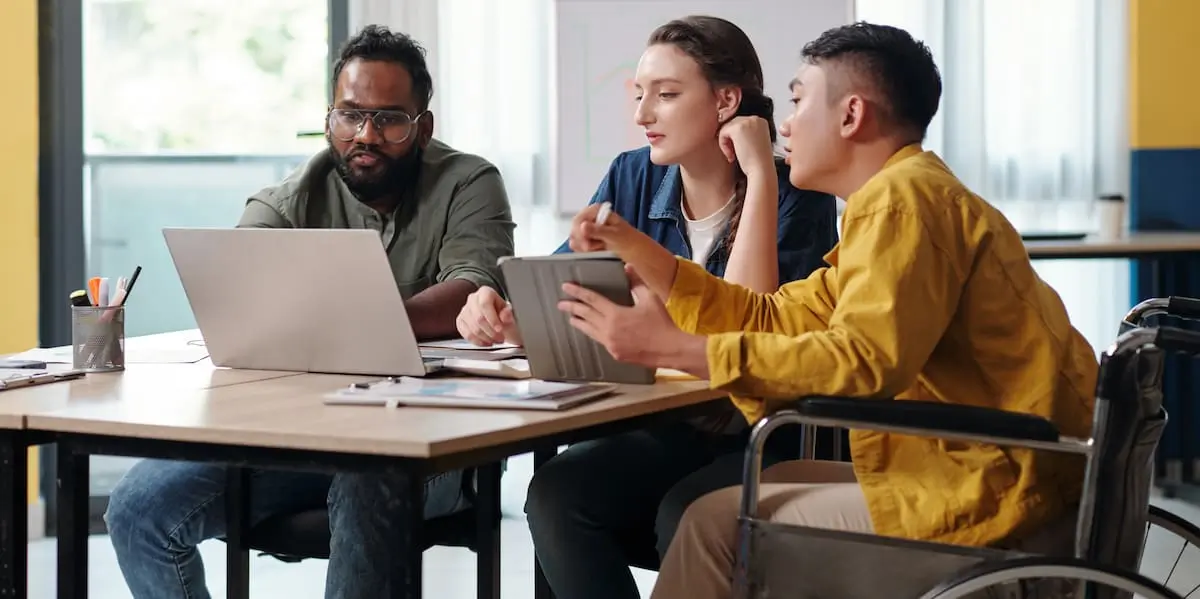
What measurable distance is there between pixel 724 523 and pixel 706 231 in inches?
31.8

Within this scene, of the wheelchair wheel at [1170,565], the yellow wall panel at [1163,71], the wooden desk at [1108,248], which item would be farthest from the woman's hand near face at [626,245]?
the yellow wall panel at [1163,71]

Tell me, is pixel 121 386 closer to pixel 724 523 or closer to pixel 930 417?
pixel 724 523

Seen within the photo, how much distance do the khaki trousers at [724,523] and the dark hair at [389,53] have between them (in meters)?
1.23

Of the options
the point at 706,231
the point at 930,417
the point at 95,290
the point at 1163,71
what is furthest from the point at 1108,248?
the point at 95,290

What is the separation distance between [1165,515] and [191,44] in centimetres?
345

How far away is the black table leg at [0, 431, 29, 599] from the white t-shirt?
1189 mm

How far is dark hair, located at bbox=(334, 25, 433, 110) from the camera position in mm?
2711

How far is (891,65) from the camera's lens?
6.16ft

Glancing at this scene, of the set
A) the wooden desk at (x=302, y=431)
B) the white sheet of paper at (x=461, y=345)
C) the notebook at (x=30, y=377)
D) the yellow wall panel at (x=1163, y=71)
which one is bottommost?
the wooden desk at (x=302, y=431)

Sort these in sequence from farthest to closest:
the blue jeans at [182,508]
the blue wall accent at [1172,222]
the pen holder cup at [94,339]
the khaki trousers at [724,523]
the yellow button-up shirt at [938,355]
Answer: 1. the blue wall accent at [1172,222]
2. the blue jeans at [182,508]
3. the pen holder cup at [94,339]
4. the khaki trousers at [724,523]
5. the yellow button-up shirt at [938,355]

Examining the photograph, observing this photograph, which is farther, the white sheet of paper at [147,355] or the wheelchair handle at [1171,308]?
the white sheet of paper at [147,355]

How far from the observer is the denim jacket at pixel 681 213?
2465 millimetres

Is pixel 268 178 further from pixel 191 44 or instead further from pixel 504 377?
pixel 504 377

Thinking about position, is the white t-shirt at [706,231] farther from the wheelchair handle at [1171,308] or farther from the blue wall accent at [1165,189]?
the blue wall accent at [1165,189]
